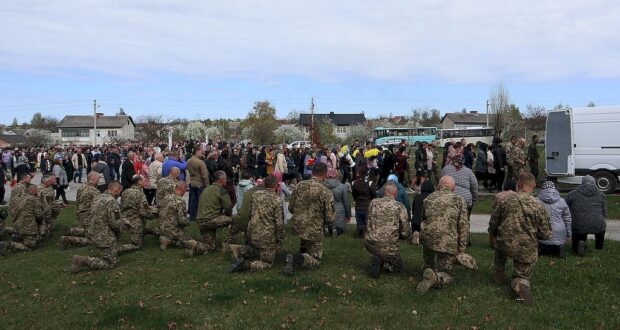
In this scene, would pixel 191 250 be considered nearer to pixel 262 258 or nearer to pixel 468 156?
pixel 262 258

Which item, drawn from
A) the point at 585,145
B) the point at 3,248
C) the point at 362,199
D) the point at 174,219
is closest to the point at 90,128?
the point at 3,248

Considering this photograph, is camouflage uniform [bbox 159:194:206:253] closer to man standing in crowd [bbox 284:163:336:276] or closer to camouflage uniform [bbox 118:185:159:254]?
camouflage uniform [bbox 118:185:159:254]

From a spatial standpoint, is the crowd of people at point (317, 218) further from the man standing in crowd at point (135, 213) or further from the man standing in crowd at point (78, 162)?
the man standing in crowd at point (78, 162)

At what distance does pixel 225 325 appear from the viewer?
662 centimetres

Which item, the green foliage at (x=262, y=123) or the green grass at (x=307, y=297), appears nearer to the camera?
the green grass at (x=307, y=297)

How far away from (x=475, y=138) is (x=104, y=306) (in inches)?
2375

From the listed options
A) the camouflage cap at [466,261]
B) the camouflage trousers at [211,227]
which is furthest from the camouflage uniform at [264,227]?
the camouflage cap at [466,261]

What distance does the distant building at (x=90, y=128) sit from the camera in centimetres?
9331

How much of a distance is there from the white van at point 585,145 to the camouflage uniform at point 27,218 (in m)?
15.5

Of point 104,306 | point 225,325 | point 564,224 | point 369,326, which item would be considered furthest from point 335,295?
point 564,224

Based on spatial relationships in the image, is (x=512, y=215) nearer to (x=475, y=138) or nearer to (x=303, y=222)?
(x=303, y=222)

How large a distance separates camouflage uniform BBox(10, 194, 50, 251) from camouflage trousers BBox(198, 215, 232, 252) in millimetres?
4629

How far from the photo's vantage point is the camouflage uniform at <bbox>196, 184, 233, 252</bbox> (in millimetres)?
10242

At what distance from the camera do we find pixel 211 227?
1031 centimetres
